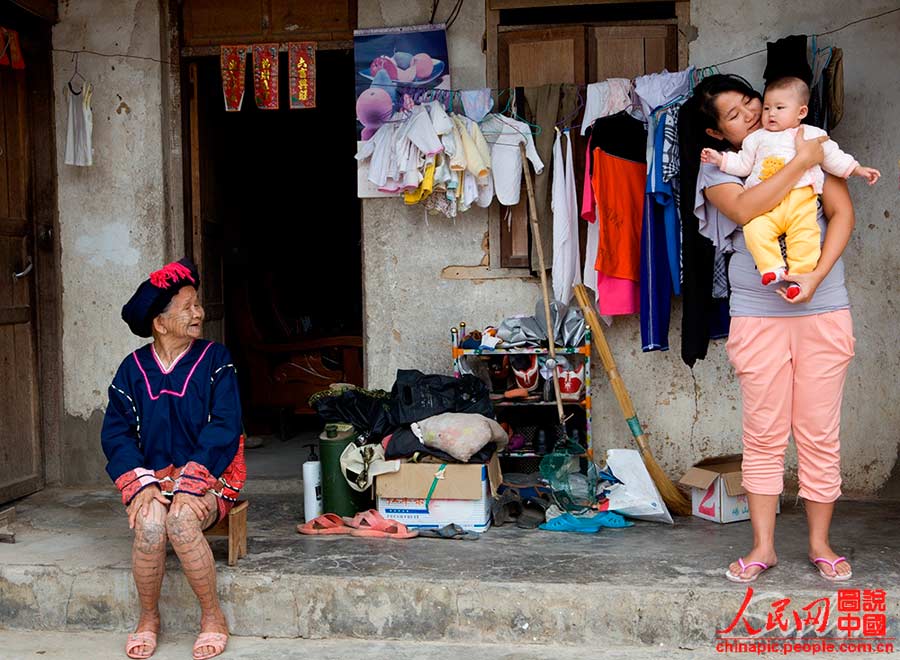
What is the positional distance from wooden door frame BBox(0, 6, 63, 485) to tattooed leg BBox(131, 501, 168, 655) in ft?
7.44

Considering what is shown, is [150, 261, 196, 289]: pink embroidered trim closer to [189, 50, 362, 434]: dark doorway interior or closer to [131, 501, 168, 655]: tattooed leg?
[131, 501, 168, 655]: tattooed leg

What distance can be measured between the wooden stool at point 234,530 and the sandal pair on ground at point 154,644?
1.14 ft

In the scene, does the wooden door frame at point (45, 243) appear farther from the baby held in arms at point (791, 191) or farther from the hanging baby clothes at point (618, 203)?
the baby held in arms at point (791, 191)

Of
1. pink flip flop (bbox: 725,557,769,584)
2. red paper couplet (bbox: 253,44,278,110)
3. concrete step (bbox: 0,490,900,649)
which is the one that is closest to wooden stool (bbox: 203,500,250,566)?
concrete step (bbox: 0,490,900,649)

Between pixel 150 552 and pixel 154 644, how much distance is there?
0.39 meters

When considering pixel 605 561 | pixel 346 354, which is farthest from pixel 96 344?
pixel 605 561

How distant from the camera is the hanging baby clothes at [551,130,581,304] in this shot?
5.14 metres

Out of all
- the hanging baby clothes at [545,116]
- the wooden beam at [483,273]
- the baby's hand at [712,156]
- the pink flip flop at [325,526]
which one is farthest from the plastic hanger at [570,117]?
the pink flip flop at [325,526]

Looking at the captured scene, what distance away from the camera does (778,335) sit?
12.0 feet

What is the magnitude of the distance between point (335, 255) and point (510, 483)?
5.59 metres

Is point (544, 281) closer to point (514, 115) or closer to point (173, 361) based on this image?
point (514, 115)

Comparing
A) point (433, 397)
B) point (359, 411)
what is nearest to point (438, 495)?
point (433, 397)

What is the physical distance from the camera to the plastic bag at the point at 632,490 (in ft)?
15.0

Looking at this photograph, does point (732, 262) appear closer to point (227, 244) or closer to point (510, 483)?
point (510, 483)
